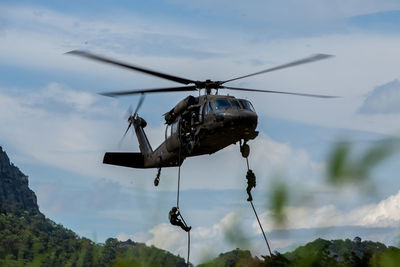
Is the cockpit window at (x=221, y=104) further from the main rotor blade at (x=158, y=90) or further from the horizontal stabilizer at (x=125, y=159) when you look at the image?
the horizontal stabilizer at (x=125, y=159)

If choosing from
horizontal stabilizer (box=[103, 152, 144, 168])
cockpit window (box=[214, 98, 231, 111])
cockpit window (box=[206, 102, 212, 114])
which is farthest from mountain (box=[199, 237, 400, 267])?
horizontal stabilizer (box=[103, 152, 144, 168])

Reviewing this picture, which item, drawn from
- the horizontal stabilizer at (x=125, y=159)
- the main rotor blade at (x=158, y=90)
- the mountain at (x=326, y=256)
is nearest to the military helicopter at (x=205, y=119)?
the main rotor blade at (x=158, y=90)

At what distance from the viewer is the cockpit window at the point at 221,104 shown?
22.8m

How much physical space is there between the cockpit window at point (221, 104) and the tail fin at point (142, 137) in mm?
9970

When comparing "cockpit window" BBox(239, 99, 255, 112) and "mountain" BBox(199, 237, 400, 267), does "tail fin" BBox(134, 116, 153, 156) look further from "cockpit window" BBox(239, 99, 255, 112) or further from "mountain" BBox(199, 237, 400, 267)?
"mountain" BBox(199, 237, 400, 267)

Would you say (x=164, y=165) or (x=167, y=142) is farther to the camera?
(x=164, y=165)

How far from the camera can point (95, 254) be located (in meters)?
7.16

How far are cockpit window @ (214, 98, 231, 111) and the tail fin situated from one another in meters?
9.97

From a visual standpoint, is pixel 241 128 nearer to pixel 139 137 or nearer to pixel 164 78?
pixel 164 78

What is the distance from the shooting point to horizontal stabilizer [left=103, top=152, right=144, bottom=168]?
33031 millimetres

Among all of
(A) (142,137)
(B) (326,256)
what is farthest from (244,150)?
(B) (326,256)

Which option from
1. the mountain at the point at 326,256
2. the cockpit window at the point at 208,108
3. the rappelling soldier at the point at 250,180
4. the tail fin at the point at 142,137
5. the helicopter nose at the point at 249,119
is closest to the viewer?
the mountain at the point at 326,256

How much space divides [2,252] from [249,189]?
49.0ft

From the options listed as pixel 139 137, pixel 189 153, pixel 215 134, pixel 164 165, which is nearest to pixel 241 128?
pixel 215 134
